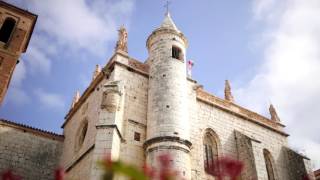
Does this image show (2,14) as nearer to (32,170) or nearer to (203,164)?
(32,170)

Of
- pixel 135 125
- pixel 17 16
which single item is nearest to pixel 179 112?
pixel 135 125

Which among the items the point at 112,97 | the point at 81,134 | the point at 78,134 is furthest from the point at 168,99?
the point at 78,134

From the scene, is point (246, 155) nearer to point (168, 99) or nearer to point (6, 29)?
point (168, 99)

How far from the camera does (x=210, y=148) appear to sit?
1708cm

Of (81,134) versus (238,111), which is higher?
(238,111)

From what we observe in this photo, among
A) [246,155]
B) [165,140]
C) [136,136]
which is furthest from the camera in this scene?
[246,155]

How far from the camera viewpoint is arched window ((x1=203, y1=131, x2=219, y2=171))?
16530mm

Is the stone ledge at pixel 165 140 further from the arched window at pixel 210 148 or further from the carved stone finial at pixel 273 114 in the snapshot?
the carved stone finial at pixel 273 114

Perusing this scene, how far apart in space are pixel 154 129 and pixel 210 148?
379 centimetres

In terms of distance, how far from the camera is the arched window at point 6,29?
966 inches

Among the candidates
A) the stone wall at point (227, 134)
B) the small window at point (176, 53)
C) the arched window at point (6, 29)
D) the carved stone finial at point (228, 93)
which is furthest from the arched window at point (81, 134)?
the arched window at point (6, 29)

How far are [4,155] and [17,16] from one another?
12.7 meters

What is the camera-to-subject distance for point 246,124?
1928 cm

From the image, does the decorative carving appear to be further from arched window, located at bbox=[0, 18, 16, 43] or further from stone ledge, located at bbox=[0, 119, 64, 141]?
arched window, located at bbox=[0, 18, 16, 43]
